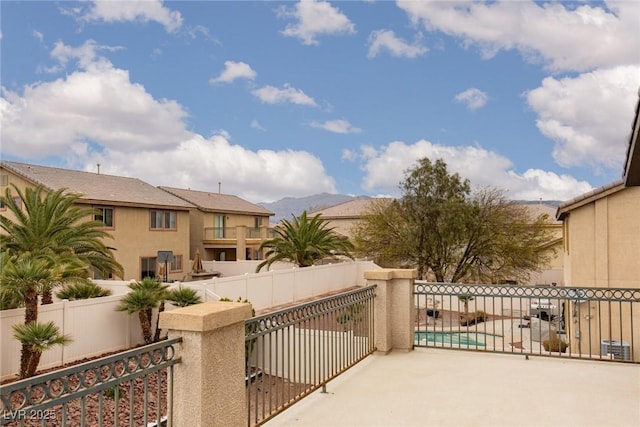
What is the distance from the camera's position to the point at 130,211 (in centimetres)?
2752

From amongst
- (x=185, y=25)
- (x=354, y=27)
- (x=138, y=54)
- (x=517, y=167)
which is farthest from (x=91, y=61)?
(x=517, y=167)

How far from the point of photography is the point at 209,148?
4200cm

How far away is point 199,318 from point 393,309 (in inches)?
212

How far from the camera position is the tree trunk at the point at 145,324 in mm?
13633

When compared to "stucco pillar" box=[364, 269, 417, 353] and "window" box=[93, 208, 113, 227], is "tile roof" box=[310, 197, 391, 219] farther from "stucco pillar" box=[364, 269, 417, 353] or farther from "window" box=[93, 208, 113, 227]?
"stucco pillar" box=[364, 269, 417, 353]

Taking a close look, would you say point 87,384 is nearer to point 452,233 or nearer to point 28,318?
point 28,318

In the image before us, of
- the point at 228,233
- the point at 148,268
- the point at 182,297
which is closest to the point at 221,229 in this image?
the point at 228,233

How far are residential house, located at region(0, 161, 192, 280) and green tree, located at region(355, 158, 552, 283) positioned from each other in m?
13.5

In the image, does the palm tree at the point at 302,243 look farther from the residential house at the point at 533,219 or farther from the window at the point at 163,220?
the window at the point at 163,220

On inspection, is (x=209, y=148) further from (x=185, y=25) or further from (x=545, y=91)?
(x=545, y=91)

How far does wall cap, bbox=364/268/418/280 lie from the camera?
7980 millimetres

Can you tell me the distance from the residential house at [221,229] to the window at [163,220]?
9.26ft

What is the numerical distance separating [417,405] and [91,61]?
72.8 ft

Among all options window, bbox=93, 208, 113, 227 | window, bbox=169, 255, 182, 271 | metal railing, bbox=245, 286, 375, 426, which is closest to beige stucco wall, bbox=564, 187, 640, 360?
metal railing, bbox=245, 286, 375, 426
